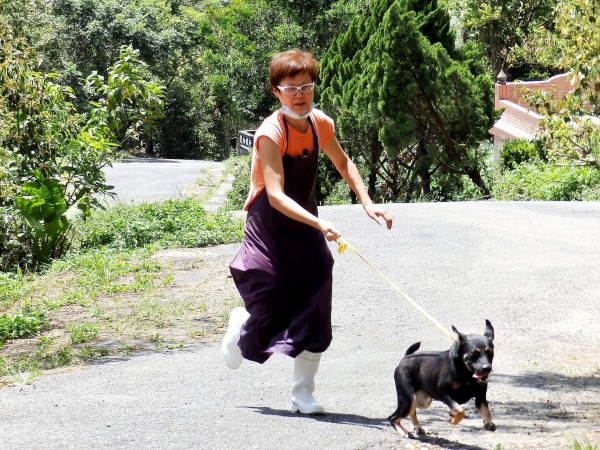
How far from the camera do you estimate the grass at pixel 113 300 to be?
773 centimetres

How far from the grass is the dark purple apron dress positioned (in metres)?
2.00

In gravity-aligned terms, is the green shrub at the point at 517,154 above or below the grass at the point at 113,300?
below

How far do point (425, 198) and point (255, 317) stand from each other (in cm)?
1446

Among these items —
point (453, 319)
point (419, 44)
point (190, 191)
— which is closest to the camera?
point (453, 319)

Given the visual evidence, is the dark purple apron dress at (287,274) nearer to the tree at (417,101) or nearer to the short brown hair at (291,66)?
the short brown hair at (291,66)

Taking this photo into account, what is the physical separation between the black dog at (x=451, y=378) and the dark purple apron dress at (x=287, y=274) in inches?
25.9

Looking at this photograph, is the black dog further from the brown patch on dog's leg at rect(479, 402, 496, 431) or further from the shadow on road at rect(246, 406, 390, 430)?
the shadow on road at rect(246, 406, 390, 430)

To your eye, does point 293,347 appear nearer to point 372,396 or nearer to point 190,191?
point 372,396

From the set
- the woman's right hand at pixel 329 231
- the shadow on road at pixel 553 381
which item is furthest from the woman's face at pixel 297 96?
the shadow on road at pixel 553 381

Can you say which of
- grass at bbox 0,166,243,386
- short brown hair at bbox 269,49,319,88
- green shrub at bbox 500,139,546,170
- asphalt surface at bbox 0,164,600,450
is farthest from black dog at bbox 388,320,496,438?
green shrub at bbox 500,139,546,170

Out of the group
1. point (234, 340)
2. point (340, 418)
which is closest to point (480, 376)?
point (340, 418)

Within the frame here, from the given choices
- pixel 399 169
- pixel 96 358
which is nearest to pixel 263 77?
pixel 399 169

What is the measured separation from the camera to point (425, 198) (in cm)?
1966

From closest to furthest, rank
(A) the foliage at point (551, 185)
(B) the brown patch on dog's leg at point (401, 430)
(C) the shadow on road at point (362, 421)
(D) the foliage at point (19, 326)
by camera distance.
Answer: (C) the shadow on road at point (362, 421)
(B) the brown patch on dog's leg at point (401, 430)
(D) the foliage at point (19, 326)
(A) the foliage at point (551, 185)
